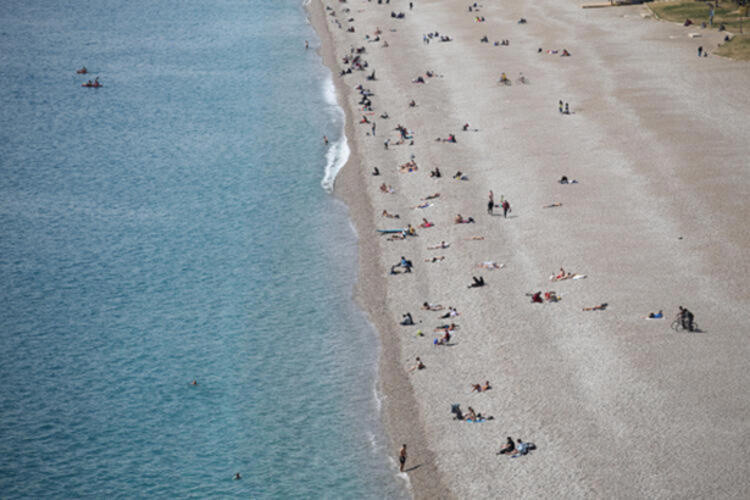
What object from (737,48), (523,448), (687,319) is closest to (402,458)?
(523,448)

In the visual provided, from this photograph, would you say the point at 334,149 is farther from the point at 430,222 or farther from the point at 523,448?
the point at 523,448

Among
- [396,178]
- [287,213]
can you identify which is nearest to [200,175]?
[287,213]

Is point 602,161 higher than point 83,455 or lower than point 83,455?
higher

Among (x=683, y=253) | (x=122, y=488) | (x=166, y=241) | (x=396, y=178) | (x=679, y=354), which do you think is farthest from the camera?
(x=396, y=178)

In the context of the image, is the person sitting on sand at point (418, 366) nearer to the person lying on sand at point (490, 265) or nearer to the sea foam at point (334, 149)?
the person lying on sand at point (490, 265)

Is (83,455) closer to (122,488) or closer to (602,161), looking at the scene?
(122,488)

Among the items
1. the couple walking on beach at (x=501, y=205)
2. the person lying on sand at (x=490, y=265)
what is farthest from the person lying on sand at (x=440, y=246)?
the couple walking on beach at (x=501, y=205)
